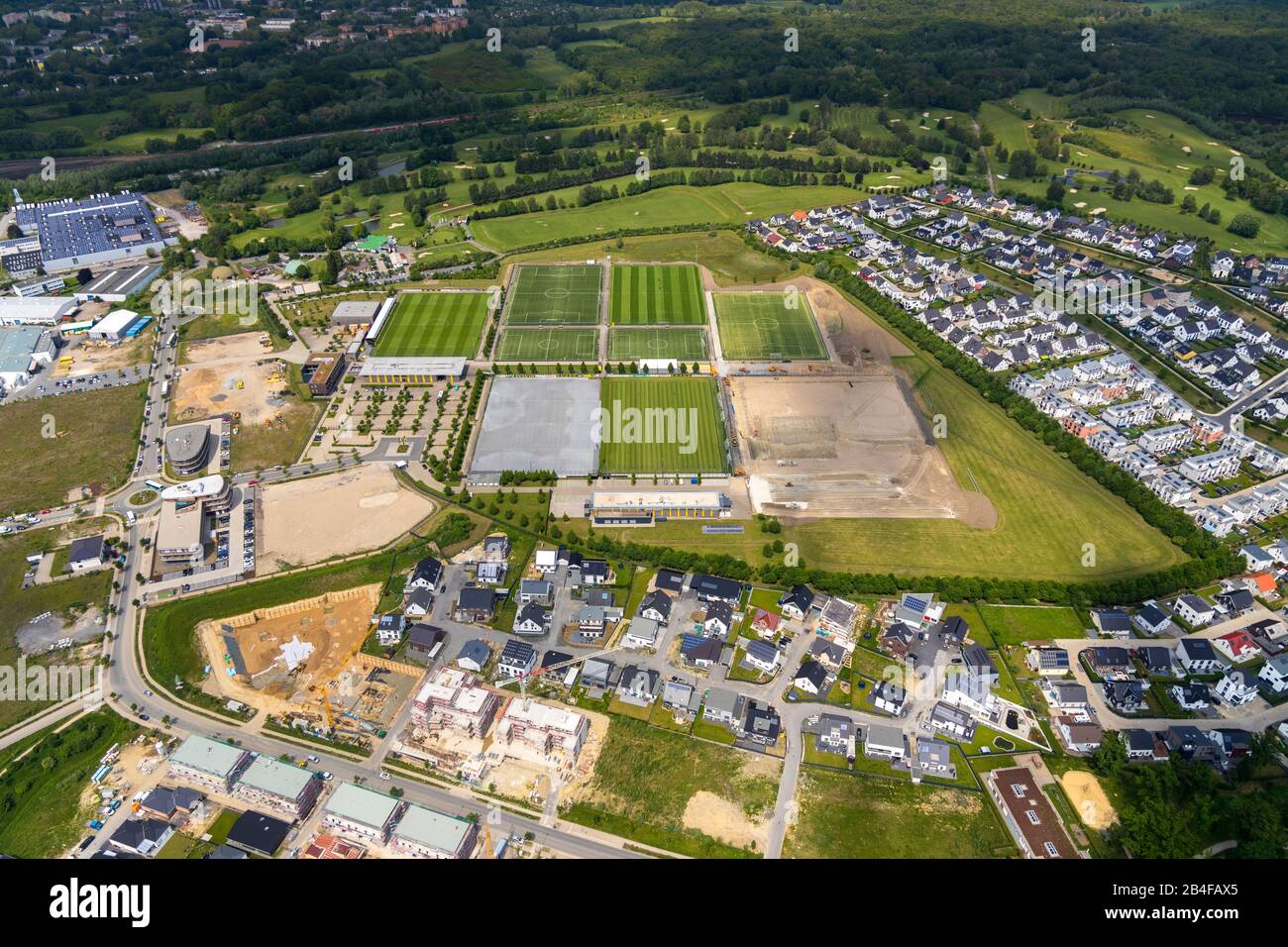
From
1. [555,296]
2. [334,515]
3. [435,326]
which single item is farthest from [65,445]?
[555,296]

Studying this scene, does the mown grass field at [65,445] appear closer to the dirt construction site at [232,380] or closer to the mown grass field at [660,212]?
the dirt construction site at [232,380]

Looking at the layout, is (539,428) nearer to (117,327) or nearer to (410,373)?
(410,373)

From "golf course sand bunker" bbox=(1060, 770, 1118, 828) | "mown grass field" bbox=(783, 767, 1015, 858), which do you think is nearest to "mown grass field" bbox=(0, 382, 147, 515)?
"mown grass field" bbox=(783, 767, 1015, 858)

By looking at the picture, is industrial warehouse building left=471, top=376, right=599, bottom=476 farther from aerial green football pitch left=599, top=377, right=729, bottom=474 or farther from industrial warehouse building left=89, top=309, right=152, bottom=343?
industrial warehouse building left=89, top=309, right=152, bottom=343

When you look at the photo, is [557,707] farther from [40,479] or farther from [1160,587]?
[40,479]

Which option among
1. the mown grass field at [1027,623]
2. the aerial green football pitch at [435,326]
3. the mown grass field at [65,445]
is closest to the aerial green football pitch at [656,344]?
the aerial green football pitch at [435,326]
